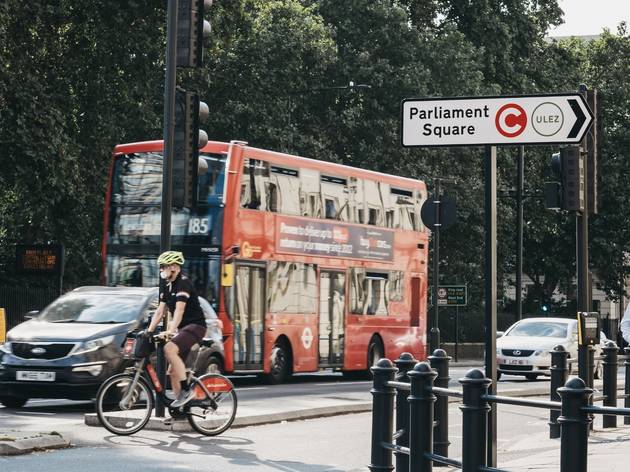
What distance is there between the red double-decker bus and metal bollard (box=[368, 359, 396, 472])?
46.5 feet

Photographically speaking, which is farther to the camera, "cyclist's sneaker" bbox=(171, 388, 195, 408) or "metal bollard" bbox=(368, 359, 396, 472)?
"cyclist's sneaker" bbox=(171, 388, 195, 408)

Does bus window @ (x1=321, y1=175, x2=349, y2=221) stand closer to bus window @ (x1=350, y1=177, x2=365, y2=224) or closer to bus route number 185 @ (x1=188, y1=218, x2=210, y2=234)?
bus window @ (x1=350, y1=177, x2=365, y2=224)

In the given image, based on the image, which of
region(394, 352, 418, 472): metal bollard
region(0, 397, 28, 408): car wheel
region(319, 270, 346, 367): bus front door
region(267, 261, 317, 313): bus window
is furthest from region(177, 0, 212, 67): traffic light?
region(319, 270, 346, 367): bus front door

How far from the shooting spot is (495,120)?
958 cm

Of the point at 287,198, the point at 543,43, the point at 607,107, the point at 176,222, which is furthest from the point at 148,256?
the point at 607,107

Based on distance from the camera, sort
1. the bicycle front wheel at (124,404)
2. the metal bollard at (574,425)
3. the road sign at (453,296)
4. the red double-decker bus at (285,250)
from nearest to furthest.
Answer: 1. the metal bollard at (574,425)
2. the bicycle front wheel at (124,404)
3. the red double-decker bus at (285,250)
4. the road sign at (453,296)

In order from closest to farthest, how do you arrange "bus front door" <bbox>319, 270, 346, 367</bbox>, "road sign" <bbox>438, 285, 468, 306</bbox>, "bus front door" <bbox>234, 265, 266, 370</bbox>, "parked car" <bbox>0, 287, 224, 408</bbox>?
"parked car" <bbox>0, 287, 224, 408</bbox> → "bus front door" <bbox>234, 265, 266, 370</bbox> → "bus front door" <bbox>319, 270, 346, 367</bbox> → "road sign" <bbox>438, 285, 468, 306</bbox>

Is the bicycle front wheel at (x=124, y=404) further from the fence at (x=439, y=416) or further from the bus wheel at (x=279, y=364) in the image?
the bus wheel at (x=279, y=364)

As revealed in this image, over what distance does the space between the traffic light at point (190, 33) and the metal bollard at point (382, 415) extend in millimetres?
5974

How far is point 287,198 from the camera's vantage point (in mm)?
24953

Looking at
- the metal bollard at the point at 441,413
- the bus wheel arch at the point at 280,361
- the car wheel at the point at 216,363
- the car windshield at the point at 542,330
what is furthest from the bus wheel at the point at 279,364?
the metal bollard at the point at 441,413

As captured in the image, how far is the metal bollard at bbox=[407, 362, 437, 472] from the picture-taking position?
7988 mm

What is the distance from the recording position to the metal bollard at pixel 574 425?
5.99 metres

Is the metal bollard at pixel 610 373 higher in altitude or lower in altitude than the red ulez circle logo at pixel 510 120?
lower
